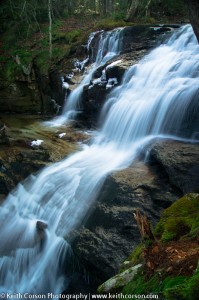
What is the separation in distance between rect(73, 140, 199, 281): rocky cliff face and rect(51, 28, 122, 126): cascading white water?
666 centimetres

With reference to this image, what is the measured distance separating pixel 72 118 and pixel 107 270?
8.78 meters

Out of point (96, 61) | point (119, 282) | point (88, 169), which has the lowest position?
point (88, 169)

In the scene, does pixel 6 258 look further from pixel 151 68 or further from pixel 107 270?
pixel 151 68

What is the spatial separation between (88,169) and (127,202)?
7.33 feet

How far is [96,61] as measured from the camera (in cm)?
1523

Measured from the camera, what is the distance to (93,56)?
15516mm

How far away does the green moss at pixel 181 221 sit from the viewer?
337 centimetres

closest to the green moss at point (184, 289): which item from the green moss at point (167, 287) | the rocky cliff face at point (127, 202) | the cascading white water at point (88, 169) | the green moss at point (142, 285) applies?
the green moss at point (167, 287)

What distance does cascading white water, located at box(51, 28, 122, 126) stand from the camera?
44.9ft

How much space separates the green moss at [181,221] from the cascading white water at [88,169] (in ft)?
9.96

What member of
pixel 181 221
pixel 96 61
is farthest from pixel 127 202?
pixel 96 61

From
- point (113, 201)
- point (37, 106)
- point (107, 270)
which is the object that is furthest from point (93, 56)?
point (107, 270)

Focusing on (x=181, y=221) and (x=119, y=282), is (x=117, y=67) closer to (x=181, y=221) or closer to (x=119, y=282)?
(x=181, y=221)

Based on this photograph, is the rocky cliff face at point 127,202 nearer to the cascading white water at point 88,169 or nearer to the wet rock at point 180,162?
the wet rock at point 180,162
